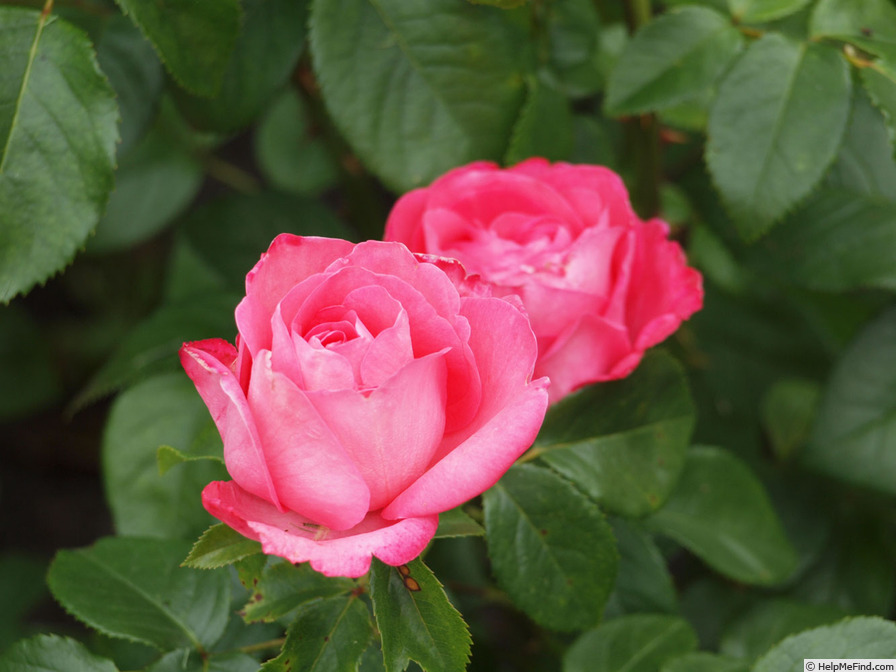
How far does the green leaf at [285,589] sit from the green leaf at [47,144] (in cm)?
27

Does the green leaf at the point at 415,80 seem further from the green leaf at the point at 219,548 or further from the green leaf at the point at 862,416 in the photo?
the green leaf at the point at 862,416

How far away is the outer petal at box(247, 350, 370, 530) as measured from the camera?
16.5 inches

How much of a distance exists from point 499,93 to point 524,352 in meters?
0.38

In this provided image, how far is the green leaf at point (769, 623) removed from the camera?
32.7 inches

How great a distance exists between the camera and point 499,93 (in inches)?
29.1

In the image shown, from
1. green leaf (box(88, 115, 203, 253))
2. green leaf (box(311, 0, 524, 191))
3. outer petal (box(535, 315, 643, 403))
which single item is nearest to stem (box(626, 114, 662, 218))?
green leaf (box(311, 0, 524, 191))

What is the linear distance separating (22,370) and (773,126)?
4.26 feet

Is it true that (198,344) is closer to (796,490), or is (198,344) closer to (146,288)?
(796,490)

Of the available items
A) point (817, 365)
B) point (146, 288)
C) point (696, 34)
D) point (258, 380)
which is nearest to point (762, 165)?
point (696, 34)

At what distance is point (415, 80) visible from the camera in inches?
28.7

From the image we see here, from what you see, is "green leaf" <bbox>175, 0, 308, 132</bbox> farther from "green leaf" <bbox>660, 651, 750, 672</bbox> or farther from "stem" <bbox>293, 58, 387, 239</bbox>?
"green leaf" <bbox>660, 651, 750, 672</bbox>

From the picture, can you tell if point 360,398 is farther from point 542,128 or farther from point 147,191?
point 147,191

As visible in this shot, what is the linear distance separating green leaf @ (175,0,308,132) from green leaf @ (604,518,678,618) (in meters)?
0.58

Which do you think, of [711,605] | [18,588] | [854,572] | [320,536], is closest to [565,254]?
[320,536]
